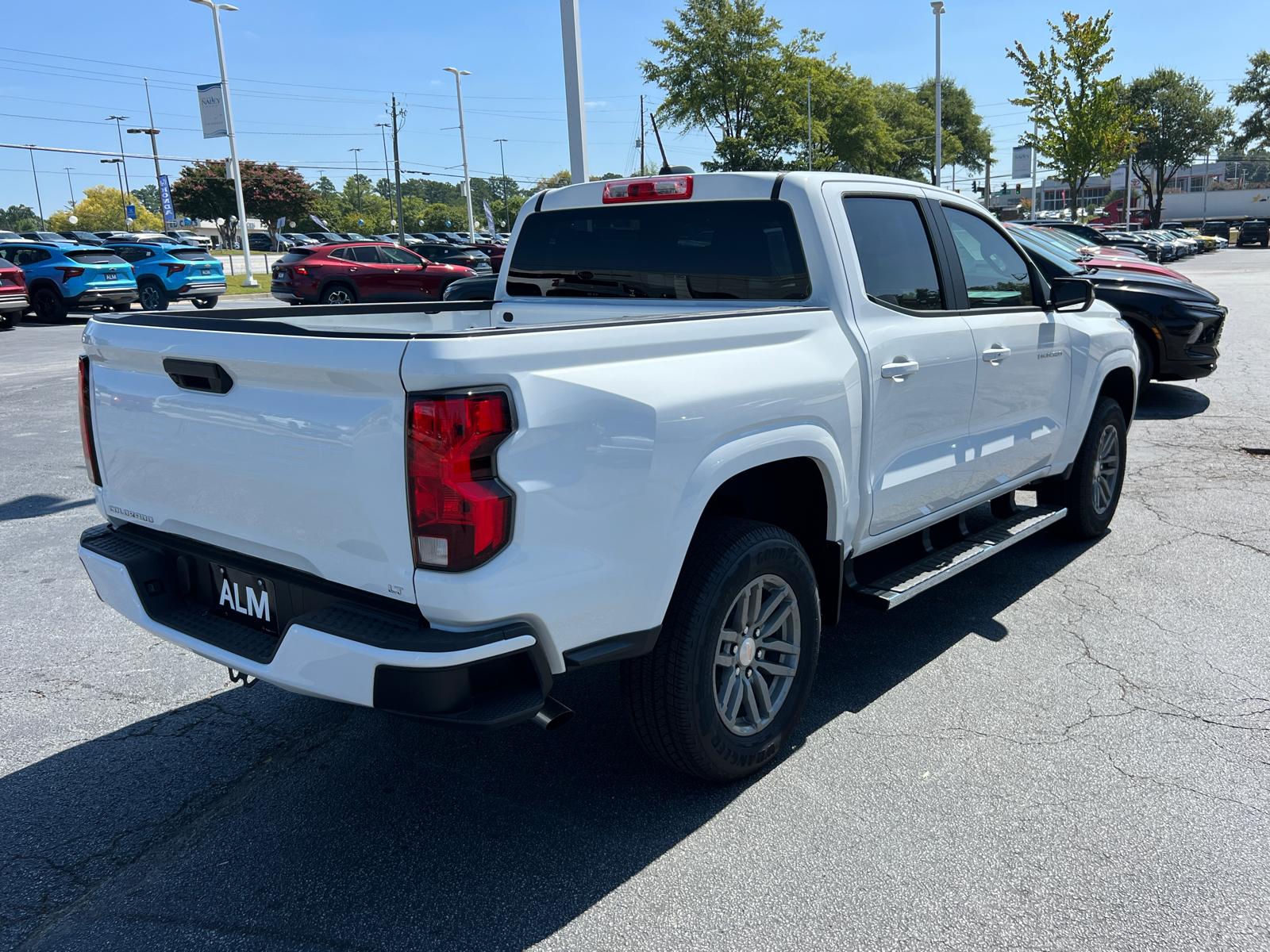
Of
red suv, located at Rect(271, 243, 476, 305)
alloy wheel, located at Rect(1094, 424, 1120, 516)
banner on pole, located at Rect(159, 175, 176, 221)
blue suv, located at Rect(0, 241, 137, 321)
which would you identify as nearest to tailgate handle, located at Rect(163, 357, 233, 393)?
alloy wheel, located at Rect(1094, 424, 1120, 516)

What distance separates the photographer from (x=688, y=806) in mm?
3070

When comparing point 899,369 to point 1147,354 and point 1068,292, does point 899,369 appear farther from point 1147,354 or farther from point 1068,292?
point 1147,354

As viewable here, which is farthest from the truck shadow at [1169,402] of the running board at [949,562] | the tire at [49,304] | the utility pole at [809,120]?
the utility pole at [809,120]

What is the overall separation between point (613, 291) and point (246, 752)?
2.25 m

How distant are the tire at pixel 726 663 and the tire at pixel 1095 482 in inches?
108

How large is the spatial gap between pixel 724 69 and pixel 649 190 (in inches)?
1817

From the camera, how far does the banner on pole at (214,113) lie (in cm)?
3175

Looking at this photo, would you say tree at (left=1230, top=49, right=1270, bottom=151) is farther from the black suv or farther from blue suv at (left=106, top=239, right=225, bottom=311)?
blue suv at (left=106, top=239, right=225, bottom=311)

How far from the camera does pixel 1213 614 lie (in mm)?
4551

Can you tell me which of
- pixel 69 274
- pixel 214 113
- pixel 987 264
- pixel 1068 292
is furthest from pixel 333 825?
pixel 214 113

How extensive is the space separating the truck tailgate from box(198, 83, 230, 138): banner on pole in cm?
3286

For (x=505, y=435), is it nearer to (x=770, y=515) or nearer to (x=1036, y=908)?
(x=770, y=515)

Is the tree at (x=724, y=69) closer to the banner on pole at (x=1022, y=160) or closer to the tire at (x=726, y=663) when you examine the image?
the banner on pole at (x=1022, y=160)

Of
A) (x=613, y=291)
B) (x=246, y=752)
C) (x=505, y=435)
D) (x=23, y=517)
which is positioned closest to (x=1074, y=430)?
(x=613, y=291)
